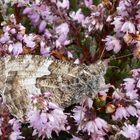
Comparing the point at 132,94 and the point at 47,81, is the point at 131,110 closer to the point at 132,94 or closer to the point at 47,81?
A: the point at 132,94

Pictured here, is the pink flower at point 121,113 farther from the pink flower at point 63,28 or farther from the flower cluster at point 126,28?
the pink flower at point 63,28

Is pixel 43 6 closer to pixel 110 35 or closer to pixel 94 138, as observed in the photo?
pixel 110 35

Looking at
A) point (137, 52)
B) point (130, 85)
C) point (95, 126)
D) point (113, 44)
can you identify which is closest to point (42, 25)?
point (113, 44)

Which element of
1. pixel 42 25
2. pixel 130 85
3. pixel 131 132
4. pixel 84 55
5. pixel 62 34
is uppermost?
pixel 42 25

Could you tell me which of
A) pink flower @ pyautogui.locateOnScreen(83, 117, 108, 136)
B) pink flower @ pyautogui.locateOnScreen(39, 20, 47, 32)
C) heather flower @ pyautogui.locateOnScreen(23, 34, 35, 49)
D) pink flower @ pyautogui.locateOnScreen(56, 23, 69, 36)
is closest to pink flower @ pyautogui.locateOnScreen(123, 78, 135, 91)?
pink flower @ pyautogui.locateOnScreen(83, 117, 108, 136)

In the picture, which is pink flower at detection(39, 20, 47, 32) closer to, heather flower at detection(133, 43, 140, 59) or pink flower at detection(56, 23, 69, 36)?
pink flower at detection(56, 23, 69, 36)

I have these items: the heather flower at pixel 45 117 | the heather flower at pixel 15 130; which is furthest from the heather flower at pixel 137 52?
the heather flower at pixel 15 130

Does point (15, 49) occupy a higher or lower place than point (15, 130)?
higher
